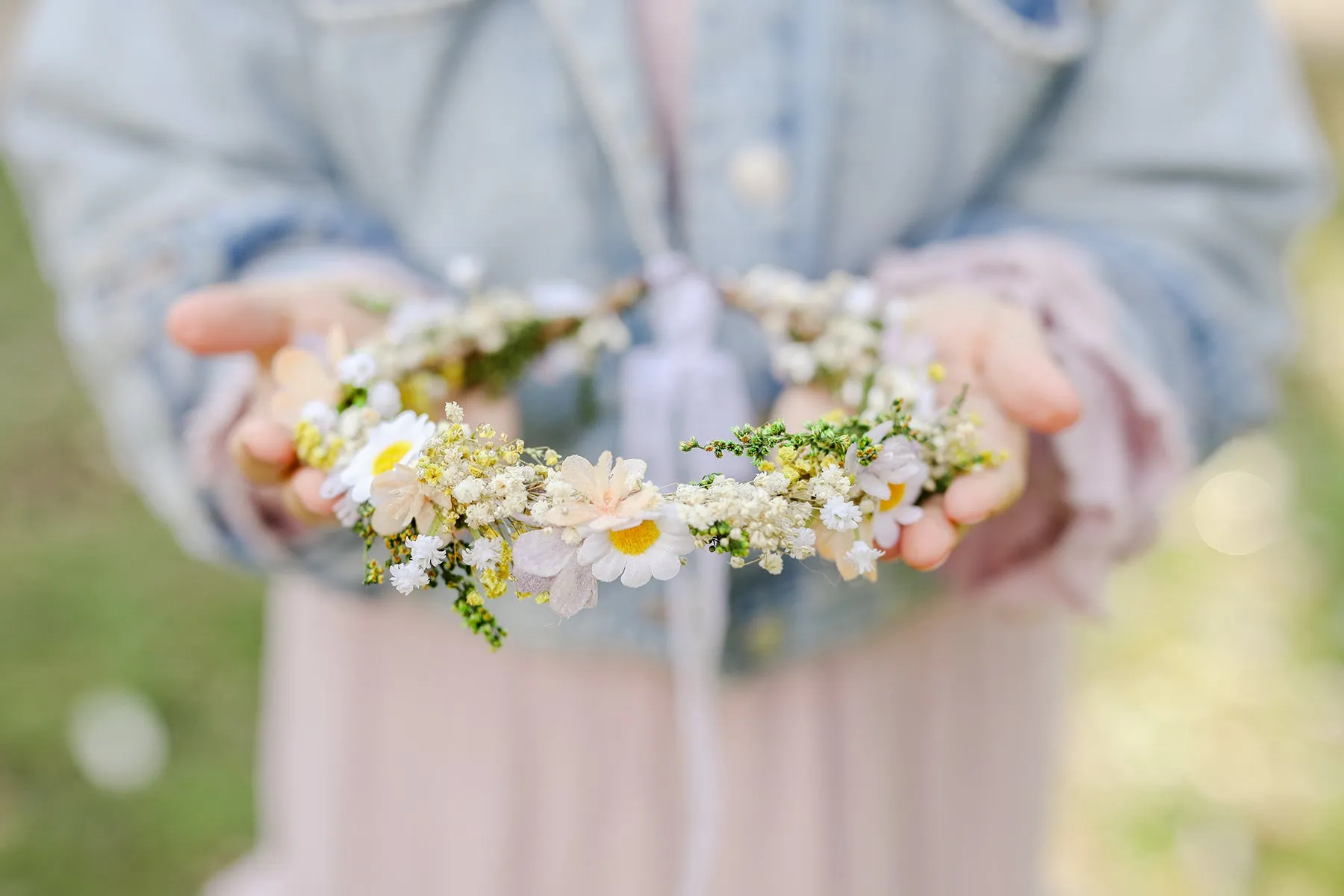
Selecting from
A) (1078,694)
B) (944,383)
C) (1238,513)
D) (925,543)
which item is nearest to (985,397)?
(944,383)

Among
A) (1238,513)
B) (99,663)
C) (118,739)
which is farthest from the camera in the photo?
(1238,513)

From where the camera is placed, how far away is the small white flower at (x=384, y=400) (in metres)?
0.60

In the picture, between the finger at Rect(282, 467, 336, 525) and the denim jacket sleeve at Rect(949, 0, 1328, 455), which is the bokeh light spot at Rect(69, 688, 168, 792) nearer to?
the finger at Rect(282, 467, 336, 525)

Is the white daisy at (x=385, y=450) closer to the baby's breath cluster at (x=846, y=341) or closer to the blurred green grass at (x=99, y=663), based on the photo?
the baby's breath cluster at (x=846, y=341)

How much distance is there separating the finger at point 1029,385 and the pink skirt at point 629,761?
1.15ft

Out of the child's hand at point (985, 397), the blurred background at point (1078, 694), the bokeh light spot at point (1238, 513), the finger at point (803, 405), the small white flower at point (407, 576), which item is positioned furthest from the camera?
the bokeh light spot at point (1238, 513)

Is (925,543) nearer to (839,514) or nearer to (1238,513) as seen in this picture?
(839,514)

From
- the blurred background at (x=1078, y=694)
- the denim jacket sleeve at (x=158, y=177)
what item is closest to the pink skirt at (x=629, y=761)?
the denim jacket sleeve at (x=158, y=177)

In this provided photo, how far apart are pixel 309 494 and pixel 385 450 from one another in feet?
0.35

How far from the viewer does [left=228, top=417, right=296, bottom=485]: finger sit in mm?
641

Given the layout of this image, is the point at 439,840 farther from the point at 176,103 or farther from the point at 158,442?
the point at 176,103

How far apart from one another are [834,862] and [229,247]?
2.20 feet

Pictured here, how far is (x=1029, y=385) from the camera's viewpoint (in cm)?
64

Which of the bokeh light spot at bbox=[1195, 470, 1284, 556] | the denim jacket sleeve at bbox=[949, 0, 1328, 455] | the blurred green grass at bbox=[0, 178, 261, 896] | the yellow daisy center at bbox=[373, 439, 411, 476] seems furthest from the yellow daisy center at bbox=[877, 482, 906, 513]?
the bokeh light spot at bbox=[1195, 470, 1284, 556]
